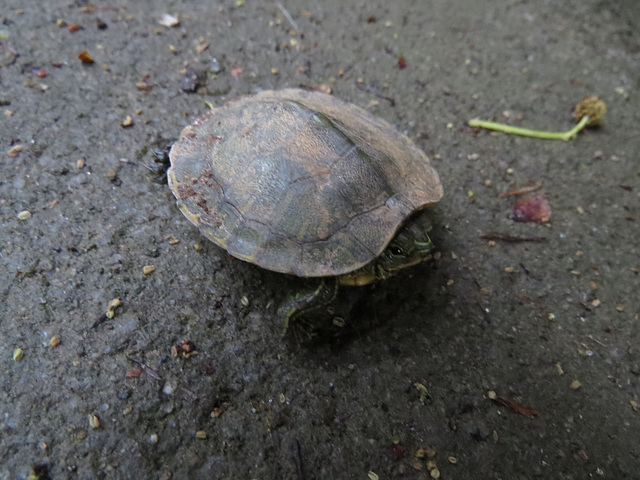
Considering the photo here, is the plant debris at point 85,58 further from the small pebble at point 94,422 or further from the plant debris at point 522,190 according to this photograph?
the plant debris at point 522,190

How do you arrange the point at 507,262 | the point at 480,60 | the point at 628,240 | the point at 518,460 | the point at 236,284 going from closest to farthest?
the point at 518,460 < the point at 236,284 < the point at 507,262 < the point at 628,240 < the point at 480,60

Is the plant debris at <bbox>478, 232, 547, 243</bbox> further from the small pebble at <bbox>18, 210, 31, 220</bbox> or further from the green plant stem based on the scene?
the small pebble at <bbox>18, 210, 31, 220</bbox>

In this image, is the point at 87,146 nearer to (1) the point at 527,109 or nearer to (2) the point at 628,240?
(1) the point at 527,109

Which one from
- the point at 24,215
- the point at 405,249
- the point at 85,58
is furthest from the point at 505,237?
the point at 85,58

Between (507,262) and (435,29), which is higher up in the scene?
(435,29)

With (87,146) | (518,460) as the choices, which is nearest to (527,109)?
(518,460)

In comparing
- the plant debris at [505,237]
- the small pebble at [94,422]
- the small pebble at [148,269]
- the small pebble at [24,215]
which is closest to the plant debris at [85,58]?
the small pebble at [24,215]

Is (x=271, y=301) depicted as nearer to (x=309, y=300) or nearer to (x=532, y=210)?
(x=309, y=300)
